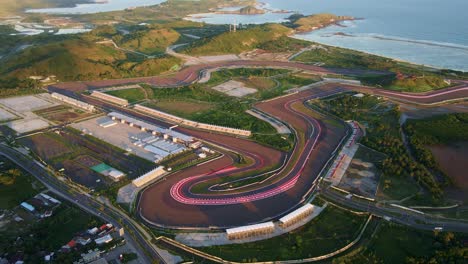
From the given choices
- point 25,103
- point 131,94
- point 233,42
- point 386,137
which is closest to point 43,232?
point 25,103

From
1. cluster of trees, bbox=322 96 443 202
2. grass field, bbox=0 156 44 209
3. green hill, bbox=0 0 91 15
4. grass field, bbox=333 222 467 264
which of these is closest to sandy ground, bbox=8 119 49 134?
grass field, bbox=0 156 44 209

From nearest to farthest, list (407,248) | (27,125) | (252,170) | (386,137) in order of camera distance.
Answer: (407,248)
(252,170)
(386,137)
(27,125)

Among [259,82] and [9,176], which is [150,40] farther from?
[9,176]

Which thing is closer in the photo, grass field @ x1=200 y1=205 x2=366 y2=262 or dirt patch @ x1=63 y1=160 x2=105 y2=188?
grass field @ x1=200 y1=205 x2=366 y2=262

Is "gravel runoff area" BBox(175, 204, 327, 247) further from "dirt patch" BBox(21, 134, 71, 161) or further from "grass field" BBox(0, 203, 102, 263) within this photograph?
"dirt patch" BBox(21, 134, 71, 161)

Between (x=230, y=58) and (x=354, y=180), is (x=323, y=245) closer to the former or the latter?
(x=354, y=180)

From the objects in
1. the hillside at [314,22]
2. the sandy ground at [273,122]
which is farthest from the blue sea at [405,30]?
the sandy ground at [273,122]
